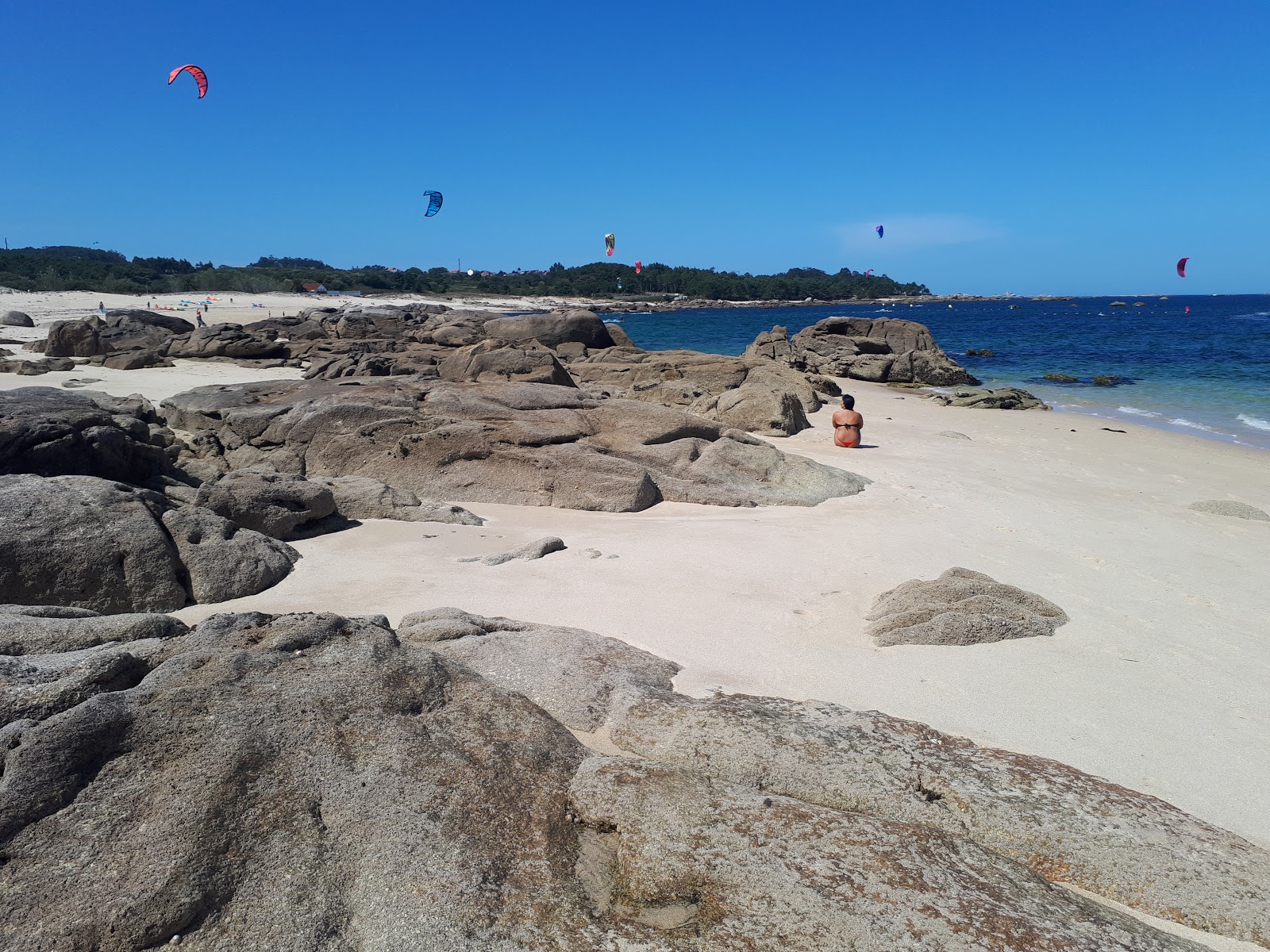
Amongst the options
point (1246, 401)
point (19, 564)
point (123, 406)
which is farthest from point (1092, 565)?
point (1246, 401)

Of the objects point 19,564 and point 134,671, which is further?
point 19,564

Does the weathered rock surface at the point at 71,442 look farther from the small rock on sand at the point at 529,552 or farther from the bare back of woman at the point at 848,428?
the bare back of woman at the point at 848,428

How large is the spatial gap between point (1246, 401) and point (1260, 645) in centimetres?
1937

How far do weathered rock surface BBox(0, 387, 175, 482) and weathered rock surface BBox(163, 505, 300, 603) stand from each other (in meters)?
1.41

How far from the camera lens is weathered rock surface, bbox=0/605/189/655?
314 cm

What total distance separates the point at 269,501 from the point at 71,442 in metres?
1.55

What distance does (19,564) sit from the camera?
4.35 meters

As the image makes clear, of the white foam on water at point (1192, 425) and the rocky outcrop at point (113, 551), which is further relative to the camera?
the white foam on water at point (1192, 425)

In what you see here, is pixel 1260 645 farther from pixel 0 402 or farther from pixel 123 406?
pixel 123 406

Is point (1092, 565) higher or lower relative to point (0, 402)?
lower

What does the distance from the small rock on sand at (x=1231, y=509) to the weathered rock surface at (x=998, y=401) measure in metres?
9.73

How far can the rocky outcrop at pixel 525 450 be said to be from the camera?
25.3 ft

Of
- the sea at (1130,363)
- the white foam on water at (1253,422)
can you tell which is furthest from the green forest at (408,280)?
the white foam on water at (1253,422)

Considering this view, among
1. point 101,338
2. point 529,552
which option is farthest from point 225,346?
point 529,552
